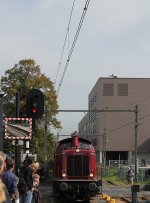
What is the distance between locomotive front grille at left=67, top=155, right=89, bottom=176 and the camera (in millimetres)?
24953

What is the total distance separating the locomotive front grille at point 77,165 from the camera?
25.0 metres

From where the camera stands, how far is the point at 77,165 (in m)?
25.1

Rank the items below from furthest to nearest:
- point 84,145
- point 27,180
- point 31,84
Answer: point 31,84
point 84,145
point 27,180

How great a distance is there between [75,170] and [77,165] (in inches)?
9.6

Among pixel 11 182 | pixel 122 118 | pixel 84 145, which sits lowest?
pixel 11 182

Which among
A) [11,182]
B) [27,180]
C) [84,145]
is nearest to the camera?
[11,182]

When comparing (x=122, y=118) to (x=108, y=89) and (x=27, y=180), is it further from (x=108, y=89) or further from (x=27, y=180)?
(x=27, y=180)

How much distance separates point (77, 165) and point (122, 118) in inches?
2996

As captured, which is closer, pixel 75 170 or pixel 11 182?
pixel 11 182

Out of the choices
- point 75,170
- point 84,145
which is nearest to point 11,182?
point 75,170

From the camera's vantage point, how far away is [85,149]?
2522 cm

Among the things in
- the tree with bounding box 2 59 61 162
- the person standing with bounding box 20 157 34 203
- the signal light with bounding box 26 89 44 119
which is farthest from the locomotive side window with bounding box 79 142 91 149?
the tree with bounding box 2 59 61 162

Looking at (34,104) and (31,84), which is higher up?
(31,84)

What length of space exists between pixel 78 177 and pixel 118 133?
7644 cm
